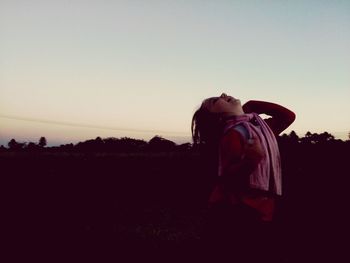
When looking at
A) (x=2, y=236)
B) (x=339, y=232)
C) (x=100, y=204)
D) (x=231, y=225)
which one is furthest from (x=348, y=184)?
(x=231, y=225)

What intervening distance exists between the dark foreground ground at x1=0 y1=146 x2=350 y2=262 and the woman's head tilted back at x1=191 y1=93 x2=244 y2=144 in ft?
2.39

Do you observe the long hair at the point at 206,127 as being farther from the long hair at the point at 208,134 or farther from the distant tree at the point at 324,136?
the distant tree at the point at 324,136

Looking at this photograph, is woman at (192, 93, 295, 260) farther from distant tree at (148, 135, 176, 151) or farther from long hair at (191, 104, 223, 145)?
distant tree at (148, 135, 176, 151)

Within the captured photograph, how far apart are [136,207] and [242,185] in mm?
8461

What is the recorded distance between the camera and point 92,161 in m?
13.4

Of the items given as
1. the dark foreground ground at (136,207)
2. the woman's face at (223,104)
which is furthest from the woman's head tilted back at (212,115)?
the dark foreground ground at (136,207)

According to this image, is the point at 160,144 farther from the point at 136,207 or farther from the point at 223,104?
the point at 223,104

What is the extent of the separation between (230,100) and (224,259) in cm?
100

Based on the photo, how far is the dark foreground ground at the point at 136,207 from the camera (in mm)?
5953

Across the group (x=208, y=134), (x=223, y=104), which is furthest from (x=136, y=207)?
(x=223, y=104)

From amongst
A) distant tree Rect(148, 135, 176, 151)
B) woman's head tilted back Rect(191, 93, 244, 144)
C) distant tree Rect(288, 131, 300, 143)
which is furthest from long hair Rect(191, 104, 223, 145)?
distant tree Rect(148, 135, 176, 151)

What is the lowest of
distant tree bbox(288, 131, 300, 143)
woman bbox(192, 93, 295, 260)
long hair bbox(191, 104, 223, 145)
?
woman bbox(192, 93, 295, 260)

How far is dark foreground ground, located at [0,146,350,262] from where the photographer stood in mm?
5953

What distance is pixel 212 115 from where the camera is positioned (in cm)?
287
